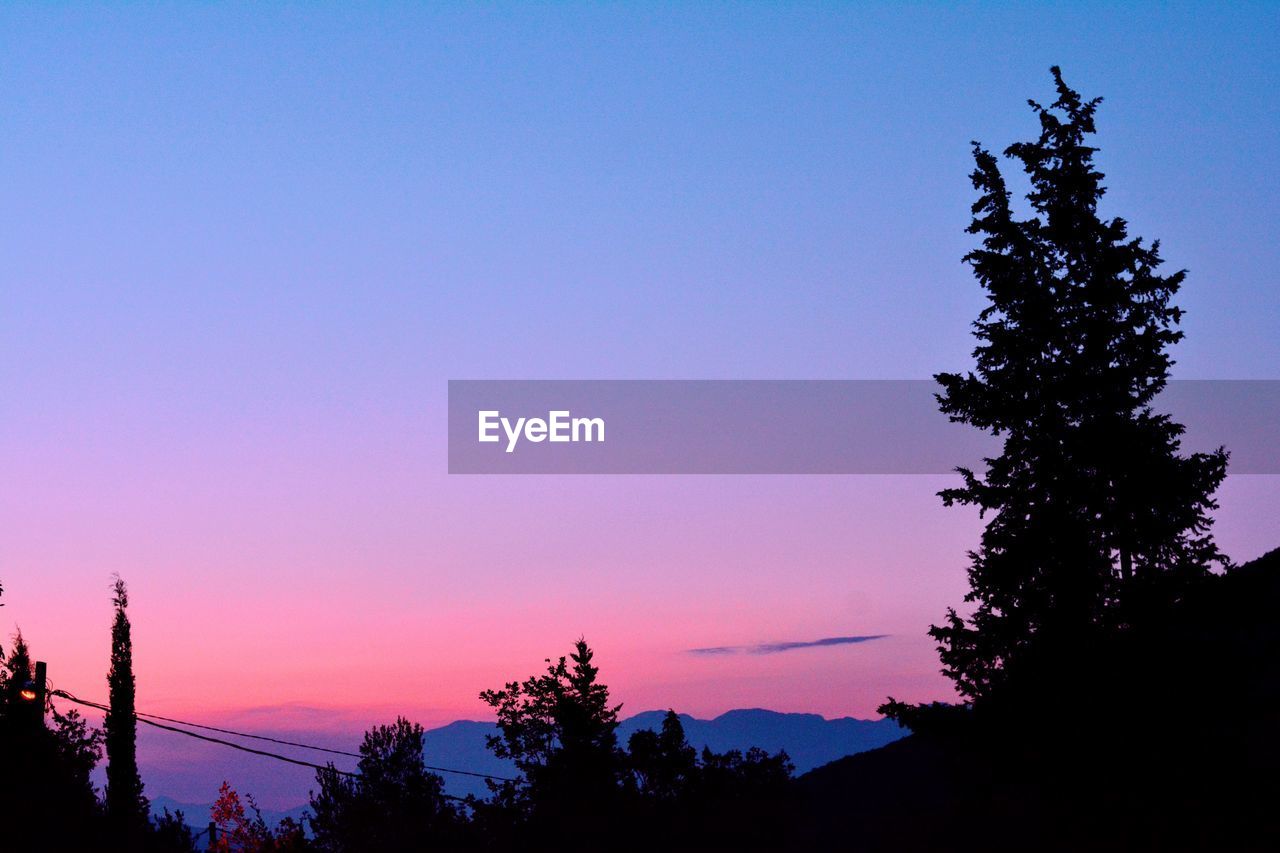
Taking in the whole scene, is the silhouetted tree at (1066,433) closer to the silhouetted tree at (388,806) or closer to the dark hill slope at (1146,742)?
the dark hill slope at (1146,742)

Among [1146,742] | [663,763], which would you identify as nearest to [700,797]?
[663,763]

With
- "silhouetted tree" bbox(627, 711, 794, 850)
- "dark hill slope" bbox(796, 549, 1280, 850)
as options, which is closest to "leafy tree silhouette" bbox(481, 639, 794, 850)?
"silhouetted tree" bbox(627, 711, 794, 850)

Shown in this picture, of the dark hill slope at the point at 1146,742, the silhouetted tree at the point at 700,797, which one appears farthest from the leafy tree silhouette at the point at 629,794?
the dark hill slope at the point at 1146,742

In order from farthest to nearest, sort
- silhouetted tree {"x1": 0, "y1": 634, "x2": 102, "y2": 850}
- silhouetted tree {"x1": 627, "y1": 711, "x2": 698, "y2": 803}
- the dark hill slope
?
1. silhouetted tree {"x1": 627, "y1": 711, "x2": 698, "y2": 803}
2. silhouetted tree {"x1": 0, "y1": 634, "x2": 102, "y2": 850}
3. the dark hill slope

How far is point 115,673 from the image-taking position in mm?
60594

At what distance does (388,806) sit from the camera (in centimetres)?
6109

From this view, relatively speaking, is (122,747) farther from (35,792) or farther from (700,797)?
(700,797)

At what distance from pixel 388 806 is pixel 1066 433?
127 feet

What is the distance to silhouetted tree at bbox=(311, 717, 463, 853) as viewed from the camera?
5184cm

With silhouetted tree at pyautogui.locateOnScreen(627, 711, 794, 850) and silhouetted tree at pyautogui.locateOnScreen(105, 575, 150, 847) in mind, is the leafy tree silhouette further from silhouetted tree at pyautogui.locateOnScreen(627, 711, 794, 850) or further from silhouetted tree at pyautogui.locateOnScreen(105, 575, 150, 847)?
silhouetted tree at pyautogui.locateOnScreen(105, 575, 150, 847)

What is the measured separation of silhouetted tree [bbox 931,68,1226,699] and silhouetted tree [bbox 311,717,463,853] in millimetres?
25104

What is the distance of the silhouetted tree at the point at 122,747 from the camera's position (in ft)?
147

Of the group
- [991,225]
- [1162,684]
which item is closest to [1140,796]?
[1162,684]

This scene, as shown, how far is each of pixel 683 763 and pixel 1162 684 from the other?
63.5 feet
